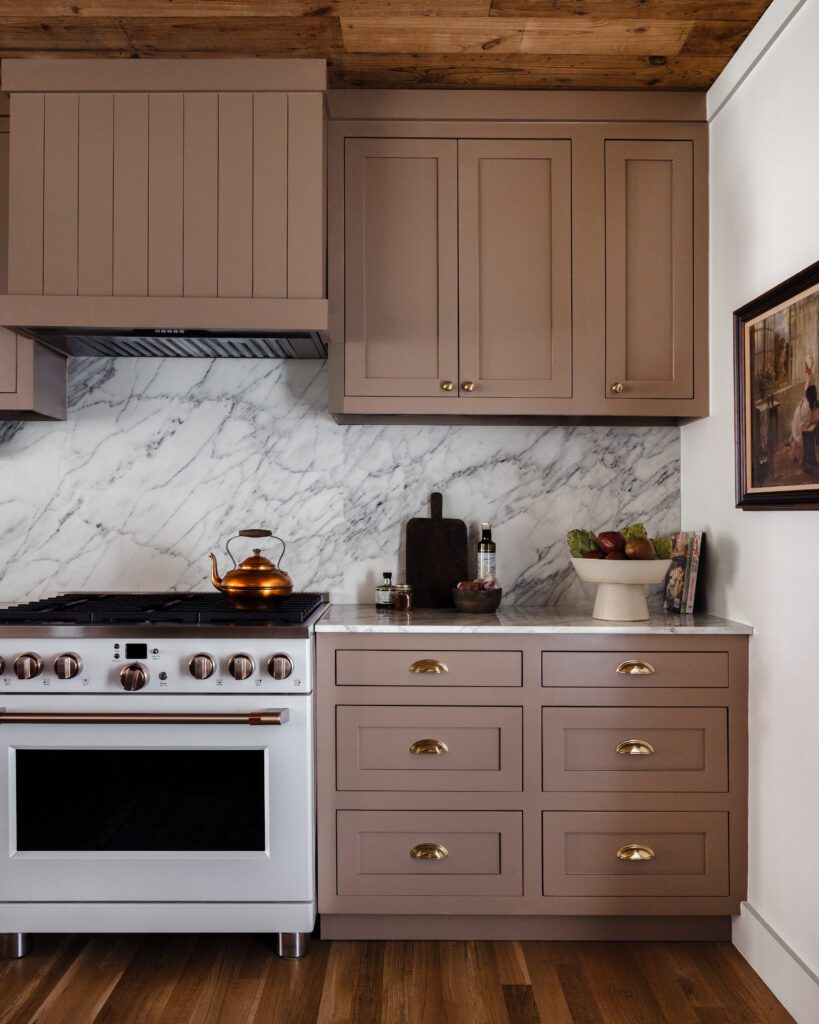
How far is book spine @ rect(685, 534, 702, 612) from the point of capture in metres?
2.50

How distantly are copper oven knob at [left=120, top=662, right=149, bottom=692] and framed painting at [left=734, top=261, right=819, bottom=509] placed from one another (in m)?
1.66

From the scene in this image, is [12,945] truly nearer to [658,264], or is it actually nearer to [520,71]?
[658,264]

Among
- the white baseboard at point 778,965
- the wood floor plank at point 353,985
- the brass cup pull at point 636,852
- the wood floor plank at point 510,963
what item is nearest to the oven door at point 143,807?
the wood floor plank at point 353,985

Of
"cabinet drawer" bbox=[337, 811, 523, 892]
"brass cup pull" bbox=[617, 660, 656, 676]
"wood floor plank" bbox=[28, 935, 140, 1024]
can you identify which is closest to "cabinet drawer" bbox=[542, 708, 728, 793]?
"brass cup pull" bbox=[617, 660, 656, 676]

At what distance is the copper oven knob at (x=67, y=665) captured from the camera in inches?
82.5

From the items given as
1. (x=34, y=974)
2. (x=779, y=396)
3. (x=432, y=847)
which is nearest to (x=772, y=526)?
(x=779, y=396)

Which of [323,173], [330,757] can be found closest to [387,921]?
[330,757]

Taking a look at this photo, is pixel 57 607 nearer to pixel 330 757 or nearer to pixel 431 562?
pixel 330 757

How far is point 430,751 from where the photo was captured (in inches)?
87.3

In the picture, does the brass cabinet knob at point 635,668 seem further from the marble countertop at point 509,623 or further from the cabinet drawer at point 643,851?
the cabinet drawer at point 643,851

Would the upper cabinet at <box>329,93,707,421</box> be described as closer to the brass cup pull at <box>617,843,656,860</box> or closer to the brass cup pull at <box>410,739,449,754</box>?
the brass cup pull at <box>410,739,449,754</box>

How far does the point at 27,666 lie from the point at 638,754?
1653 mm

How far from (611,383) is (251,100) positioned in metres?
1.35

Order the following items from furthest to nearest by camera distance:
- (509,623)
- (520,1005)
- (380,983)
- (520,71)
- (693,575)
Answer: (693,575) → (520,71) → (509,623) → (380,983) → (520,1005)
